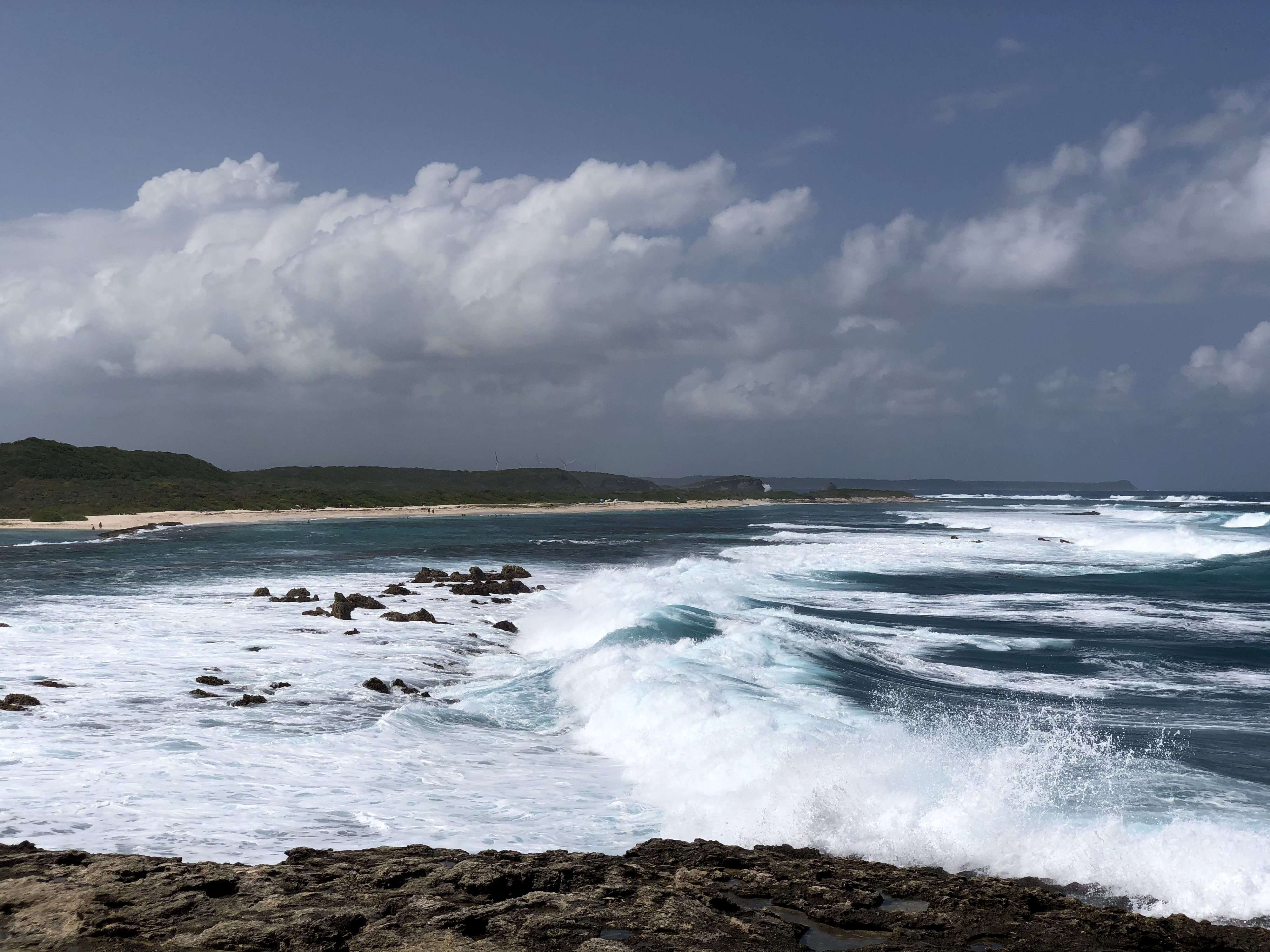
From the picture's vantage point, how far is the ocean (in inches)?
322

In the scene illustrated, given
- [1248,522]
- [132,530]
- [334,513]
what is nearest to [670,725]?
[132,530]

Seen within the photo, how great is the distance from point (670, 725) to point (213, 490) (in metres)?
104

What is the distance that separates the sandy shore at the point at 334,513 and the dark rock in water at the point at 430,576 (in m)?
40.3

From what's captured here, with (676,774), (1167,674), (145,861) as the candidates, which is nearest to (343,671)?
(676,774)

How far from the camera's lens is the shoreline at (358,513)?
215ft

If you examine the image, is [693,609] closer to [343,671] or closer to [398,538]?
[343,671]

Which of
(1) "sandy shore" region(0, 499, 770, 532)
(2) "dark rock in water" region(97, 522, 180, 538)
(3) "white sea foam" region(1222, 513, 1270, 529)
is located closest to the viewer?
(2) "dark rock in water" region(97, 522, 180, 538)

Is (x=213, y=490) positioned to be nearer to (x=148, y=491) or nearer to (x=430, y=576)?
(x=148, y=491)

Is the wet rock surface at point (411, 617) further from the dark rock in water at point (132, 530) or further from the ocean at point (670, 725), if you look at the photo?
A: the dark rock in water at point (132, 530)

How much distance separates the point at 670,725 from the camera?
40.0ft

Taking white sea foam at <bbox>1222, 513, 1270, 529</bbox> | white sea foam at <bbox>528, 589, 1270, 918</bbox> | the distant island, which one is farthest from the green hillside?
white sea foam at <bbox>1222, 513, 1270, 529</bbox>

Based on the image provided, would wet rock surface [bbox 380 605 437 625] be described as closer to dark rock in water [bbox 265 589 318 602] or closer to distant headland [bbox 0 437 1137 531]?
dark rock in water [bbox 265 589 318 602]

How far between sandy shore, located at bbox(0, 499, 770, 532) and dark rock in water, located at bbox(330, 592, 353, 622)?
47295 millimetres

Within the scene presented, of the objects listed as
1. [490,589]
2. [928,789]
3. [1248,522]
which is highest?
[928,789]
